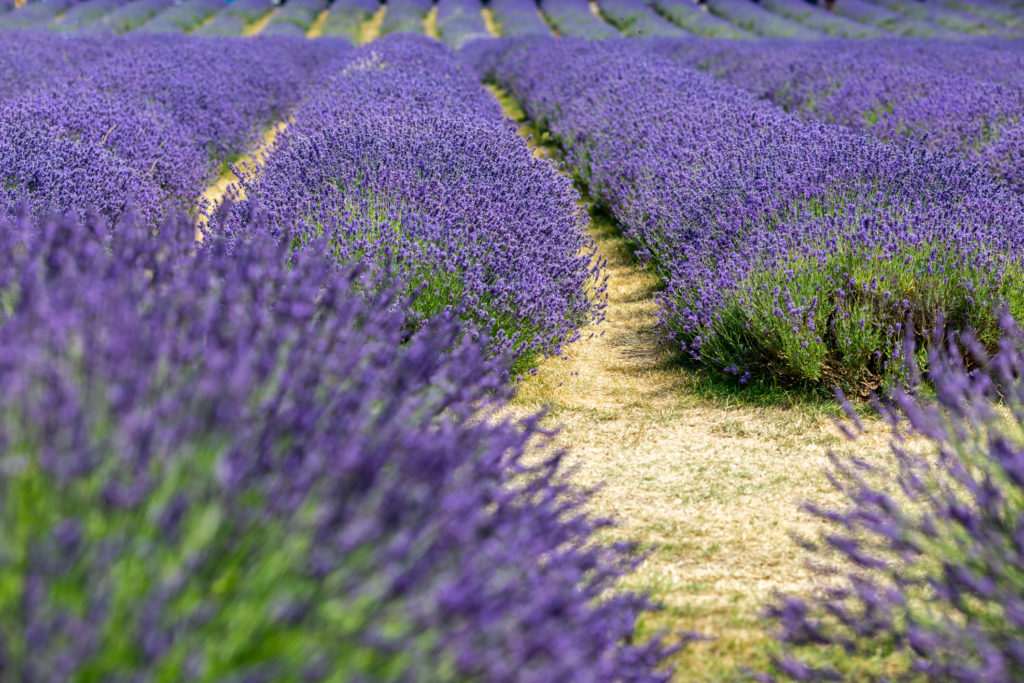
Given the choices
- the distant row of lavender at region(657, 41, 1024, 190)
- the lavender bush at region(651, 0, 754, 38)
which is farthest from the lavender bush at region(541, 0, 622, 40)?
the distant row of lavender at region(657, 41, 1024, 190)

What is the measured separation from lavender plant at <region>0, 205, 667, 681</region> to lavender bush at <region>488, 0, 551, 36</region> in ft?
65.7

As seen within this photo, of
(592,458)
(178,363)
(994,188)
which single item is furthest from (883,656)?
(994,188)

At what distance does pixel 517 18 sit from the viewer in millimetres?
25547

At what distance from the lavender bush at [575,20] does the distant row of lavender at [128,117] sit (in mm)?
9526

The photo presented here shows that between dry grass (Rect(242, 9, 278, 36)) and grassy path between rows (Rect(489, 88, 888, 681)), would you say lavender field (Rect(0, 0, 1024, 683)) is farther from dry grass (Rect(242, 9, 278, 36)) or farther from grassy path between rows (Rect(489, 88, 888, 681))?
dry grass (Rect(242, 9, 278, 36))

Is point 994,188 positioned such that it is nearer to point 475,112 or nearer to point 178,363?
point 475,112

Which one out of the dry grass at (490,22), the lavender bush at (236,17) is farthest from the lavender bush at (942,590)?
the dry grass at (490,22)

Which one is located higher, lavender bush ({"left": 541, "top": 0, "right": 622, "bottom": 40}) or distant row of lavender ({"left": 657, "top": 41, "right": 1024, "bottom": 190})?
distant row of lavender ({"left": 657, "top": 41, "right": 1024, "bottom": 190})

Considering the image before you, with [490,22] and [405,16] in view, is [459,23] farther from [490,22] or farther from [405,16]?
[490,22]

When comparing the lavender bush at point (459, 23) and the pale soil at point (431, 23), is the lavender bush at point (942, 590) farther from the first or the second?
the pale soil at point (431, 23)

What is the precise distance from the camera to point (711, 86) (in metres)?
9.15

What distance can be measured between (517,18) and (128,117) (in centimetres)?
2039

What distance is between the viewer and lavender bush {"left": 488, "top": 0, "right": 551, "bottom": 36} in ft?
76.2

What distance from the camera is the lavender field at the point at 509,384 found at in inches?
49.6
